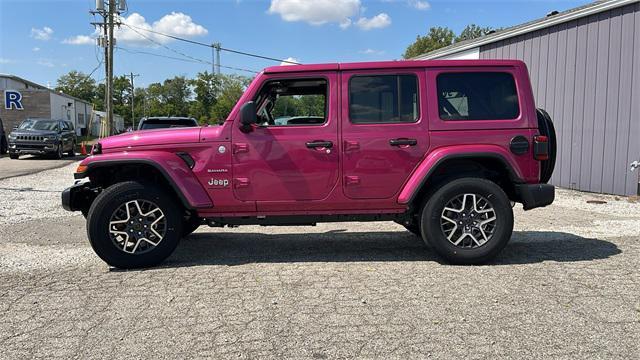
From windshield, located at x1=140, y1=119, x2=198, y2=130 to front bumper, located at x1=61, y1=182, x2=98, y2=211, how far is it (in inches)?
238

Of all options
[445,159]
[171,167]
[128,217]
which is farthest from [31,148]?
[445,159]

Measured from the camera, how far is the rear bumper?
5215mm

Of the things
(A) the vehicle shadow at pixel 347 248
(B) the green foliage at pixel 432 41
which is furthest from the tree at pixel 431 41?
(A) the vehicle shadow at pixel 347 248

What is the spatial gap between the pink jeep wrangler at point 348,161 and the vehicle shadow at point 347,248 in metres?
0.51

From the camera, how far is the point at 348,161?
516cm

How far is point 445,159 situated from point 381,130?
70cm

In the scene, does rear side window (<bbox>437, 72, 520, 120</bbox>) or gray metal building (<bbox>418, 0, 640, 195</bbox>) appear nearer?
rear side window (<bbox>437, 72, 520, 120</bbox>)

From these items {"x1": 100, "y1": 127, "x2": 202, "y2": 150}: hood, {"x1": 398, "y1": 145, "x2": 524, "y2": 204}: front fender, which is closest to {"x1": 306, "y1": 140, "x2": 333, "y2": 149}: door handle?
{"x1": 398, "y1": 145, "x2": 524, "y2": 204}: front fender

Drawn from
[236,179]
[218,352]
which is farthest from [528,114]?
[218,352]

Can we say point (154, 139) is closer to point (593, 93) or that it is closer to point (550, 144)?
point (550, 144)

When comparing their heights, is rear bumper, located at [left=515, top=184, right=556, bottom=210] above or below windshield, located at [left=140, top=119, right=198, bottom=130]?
below

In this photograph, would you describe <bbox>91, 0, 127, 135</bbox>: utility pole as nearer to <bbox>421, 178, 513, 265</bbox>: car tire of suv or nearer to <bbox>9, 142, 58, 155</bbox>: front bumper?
<bbox>9, 142, 58, 155</bbox>: front bumper

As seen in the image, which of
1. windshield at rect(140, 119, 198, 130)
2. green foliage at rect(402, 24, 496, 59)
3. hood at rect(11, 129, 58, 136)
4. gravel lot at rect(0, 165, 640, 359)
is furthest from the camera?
green foliage at rect(402, 24, 496, 59)

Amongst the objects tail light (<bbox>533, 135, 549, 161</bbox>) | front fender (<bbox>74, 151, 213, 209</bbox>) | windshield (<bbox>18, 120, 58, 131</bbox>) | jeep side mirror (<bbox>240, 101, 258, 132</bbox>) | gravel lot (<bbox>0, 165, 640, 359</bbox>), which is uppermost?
windshield (<bbox>18, 120, 58, 131</bbox>)
